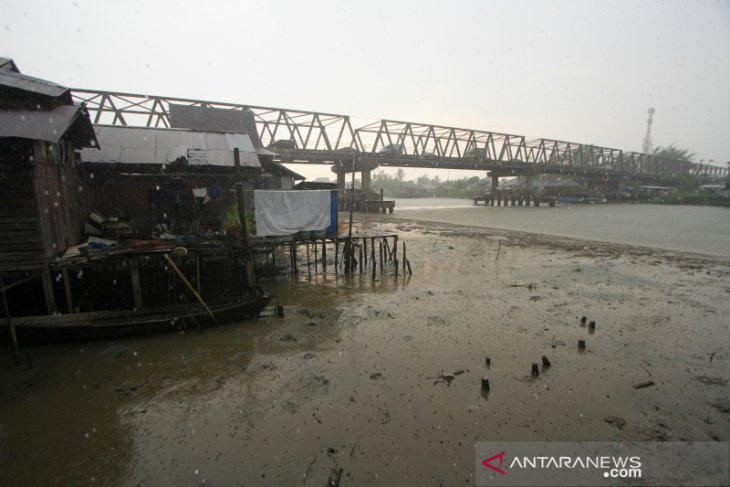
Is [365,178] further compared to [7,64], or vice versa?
[365,178]

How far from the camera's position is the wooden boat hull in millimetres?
7000

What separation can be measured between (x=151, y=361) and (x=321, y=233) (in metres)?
7.37

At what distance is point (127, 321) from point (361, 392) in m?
5.53

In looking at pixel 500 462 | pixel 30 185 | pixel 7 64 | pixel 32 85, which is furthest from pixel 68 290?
pixel 500 462

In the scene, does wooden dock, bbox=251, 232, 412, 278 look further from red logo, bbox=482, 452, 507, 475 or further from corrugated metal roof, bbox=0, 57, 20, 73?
red logo, bbox=482, 452, 507, 475

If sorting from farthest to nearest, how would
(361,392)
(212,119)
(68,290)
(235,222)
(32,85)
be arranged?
(212,119)
(235,222)
(32,85)
(68,290)
(361,392)

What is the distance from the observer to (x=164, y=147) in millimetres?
13672

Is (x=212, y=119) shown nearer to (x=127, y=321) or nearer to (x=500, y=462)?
(x=127, y=321)

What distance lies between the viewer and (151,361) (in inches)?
265

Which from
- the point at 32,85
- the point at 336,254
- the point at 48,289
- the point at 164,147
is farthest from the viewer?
the point at 164,147

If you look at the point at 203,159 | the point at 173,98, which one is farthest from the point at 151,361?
the point at 173,98

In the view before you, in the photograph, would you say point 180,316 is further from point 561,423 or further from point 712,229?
point 712,229
